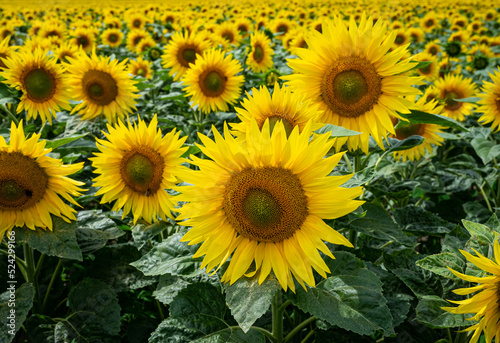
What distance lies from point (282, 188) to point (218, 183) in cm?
21

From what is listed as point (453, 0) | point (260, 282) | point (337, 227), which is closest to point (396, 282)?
point (337, 227)

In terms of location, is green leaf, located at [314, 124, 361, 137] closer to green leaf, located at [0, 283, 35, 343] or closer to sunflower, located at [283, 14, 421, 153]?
sunflower, located at [283, 14, 421, 153]

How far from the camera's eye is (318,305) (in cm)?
134

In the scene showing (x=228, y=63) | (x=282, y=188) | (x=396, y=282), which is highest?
(x=228, y=63)

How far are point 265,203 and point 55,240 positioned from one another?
1.08 metres

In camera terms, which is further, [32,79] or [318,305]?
[32,79]

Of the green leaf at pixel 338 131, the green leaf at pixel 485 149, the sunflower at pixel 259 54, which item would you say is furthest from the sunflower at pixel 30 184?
the sunflower at pixel 259 54

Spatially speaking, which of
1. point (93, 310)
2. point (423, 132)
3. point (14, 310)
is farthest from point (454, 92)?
point (14, 310)

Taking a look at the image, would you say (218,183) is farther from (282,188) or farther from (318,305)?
(318,305)

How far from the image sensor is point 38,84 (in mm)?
2848

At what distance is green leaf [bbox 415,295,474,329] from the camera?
4.74 ft

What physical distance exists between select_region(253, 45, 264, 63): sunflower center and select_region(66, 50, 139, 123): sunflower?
2.27m

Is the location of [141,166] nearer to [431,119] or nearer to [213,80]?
[431,119]

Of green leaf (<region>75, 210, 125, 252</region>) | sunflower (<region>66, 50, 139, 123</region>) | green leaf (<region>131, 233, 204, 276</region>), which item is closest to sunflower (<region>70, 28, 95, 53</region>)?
sunflower (<region>66, 50, 139, 123</region>)
